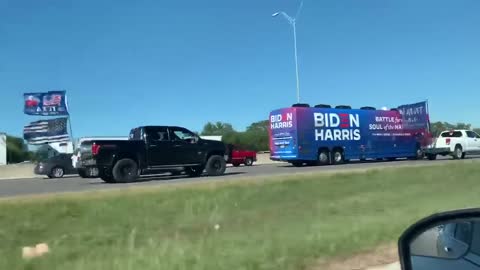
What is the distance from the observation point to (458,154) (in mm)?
35281

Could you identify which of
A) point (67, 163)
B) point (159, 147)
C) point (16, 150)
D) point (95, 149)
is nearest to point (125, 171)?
point (95, 149)

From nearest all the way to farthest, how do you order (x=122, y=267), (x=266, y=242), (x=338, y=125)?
(x=122, y=267) < (x=266, y=242) < (x=338, y=125)

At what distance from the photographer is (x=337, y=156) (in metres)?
34.1

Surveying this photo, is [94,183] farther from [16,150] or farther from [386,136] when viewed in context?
[16,150]

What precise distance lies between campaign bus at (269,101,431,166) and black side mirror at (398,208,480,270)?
1150 inches

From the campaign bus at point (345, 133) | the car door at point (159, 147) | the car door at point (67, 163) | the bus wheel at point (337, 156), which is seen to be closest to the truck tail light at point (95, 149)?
the car door at point (159, 147)

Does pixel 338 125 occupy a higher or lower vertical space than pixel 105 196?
higher

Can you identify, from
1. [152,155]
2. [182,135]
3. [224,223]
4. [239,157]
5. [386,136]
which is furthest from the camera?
[239,157]

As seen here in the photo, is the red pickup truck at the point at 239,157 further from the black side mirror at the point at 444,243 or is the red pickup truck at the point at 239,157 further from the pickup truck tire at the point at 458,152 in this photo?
the black side mirror at the point at 444,243

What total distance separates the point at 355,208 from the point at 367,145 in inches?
969

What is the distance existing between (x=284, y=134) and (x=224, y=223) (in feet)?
76.1

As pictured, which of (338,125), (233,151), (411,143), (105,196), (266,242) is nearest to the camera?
(266,242)

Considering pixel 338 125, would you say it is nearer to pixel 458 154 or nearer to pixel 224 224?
pixel 458 154

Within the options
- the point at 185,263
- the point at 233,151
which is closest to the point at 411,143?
the point at 233,151
